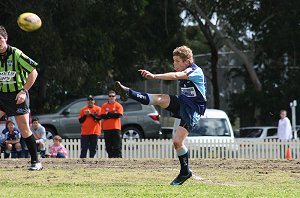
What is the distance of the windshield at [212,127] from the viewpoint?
2667 centimetres

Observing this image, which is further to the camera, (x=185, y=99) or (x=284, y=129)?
(x=284, y=129)

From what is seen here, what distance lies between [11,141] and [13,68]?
365 inches

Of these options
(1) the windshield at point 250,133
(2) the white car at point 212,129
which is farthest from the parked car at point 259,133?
(2) the white car at point 212,129

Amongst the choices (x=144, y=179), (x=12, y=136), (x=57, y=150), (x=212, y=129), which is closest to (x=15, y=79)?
(x=144, y=179)

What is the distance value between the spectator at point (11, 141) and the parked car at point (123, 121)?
7.04 metres

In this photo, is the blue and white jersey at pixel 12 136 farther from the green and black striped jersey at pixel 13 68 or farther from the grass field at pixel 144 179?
the green and black striped jersey at pixel 13 68

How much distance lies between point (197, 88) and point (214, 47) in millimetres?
33969

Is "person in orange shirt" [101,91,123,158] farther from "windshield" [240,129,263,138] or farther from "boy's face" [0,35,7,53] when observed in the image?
"windshield" [240,129,263,138]

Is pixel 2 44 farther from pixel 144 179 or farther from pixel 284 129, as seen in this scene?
pixel 284 129

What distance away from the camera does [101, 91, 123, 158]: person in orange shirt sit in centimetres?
2209

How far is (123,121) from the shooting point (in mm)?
29875

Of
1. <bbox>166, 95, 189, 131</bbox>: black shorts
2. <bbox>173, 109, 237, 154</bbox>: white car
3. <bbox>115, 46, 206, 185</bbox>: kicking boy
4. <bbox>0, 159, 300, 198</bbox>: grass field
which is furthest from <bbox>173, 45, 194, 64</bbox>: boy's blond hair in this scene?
<bbox>173, 109, 237, 154</bbox>: white car

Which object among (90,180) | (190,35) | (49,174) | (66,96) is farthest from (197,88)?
(190,35)

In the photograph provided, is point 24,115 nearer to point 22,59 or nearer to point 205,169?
point 22,59
